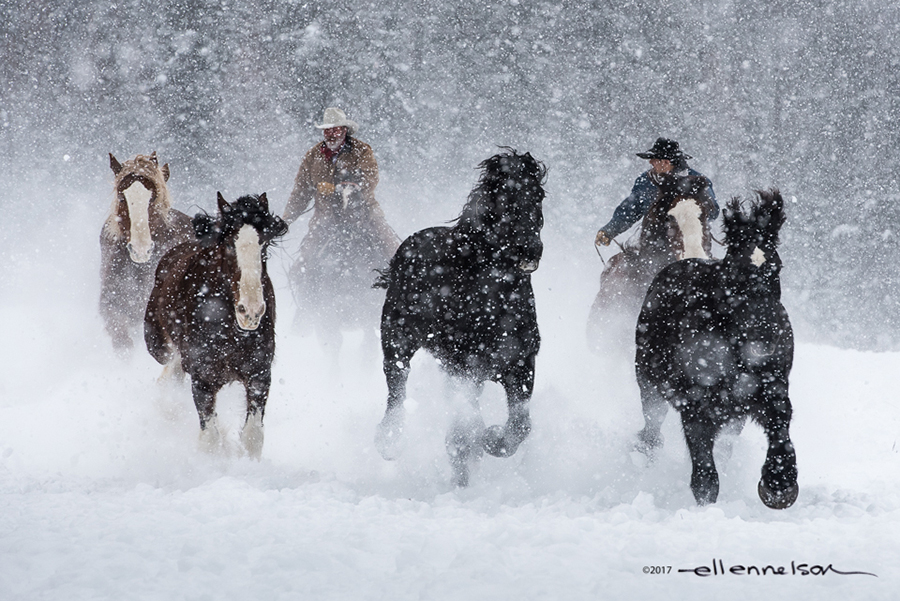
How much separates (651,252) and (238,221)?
120 inches

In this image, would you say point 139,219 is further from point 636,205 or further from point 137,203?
point 636,205

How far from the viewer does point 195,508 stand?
366cm

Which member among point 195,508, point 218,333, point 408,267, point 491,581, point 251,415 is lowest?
point 491,581

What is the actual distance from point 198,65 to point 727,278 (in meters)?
18.4

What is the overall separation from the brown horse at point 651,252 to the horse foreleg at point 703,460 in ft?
5.04

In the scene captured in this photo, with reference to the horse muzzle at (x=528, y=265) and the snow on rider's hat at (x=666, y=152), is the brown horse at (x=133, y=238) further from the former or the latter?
the snow on rider's hat at (x=666, y=152)

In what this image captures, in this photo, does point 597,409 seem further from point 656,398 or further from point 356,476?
point 356,476

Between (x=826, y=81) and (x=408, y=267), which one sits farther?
(x=826, y=81)

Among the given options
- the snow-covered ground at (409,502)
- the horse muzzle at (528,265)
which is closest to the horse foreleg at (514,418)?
the snow-covered ground at (409,502)

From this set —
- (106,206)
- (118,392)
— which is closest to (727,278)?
(118,392)

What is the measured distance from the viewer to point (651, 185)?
6.22 metres

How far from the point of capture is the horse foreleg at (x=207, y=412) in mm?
4698

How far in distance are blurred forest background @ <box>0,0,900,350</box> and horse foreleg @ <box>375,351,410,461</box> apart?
1370 centimetres

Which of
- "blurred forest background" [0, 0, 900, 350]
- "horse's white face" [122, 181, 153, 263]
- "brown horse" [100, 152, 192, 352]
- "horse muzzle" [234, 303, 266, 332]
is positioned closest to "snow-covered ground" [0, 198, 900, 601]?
"brown horse" [100, 152, 192, 352]
